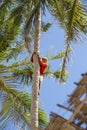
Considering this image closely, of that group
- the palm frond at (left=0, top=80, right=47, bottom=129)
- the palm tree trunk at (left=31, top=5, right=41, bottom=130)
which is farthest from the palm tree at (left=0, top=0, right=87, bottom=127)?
the palm frond at (left=0, top=80, right=47, bottom=129)

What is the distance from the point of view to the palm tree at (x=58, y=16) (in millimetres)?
12930


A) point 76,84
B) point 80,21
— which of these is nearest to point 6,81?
point 80,21

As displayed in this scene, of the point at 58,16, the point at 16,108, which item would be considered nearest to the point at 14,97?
the point at 16,108

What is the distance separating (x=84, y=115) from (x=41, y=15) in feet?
20.3

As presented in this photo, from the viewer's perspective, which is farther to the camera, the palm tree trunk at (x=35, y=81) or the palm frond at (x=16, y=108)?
the palm frond at (x=16, y=108)

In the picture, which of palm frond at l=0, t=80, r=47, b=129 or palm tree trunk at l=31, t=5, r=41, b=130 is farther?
palm frond at l=0, t=80, r=47, b=129

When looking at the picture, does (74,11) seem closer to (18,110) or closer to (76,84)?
(18,110)

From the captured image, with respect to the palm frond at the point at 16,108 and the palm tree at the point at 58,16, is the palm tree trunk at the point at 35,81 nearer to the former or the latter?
the palm tree at the point at 58,16

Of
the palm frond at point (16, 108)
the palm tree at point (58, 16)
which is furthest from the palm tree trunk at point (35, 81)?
the palm frond at point (16, 108)

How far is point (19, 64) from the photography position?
51.0ft

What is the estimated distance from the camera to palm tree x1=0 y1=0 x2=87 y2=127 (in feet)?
42.4

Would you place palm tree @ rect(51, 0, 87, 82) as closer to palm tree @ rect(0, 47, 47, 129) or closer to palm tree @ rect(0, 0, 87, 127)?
palm tree @ rect(0, 0, 87, 127)

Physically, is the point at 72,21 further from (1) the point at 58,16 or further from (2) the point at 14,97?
(2) the point at 14,97

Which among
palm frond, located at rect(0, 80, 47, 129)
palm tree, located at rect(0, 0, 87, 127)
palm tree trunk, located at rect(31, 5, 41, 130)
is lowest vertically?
palm frond, located at rect(0, 80, 47, 129)
